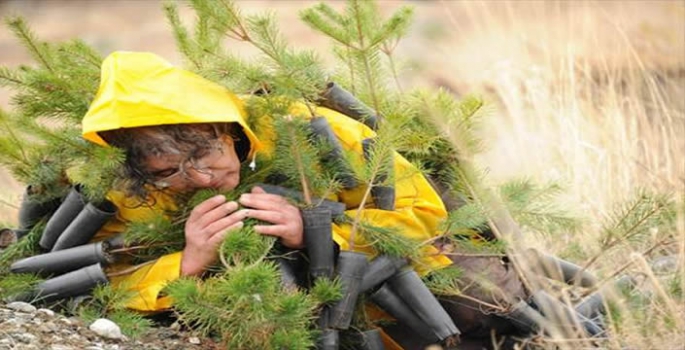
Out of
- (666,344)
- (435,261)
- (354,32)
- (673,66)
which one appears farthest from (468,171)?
(673,66)

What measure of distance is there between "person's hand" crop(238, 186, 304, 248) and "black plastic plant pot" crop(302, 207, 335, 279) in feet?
0.10

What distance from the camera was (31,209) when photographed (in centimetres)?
333

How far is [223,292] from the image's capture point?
261cm

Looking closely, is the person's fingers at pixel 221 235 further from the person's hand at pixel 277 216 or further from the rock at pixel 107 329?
the rock at pixel 107 329

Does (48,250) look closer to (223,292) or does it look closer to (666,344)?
(223,292)

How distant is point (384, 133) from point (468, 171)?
1.22 feet

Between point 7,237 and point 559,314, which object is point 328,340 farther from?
point 7,237

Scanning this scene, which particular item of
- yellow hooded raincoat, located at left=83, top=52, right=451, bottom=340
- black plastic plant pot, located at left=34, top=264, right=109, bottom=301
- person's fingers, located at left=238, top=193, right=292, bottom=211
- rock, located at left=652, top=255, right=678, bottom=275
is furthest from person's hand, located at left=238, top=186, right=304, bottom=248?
rock, located at left=652, top=255, right=678, bottom=275

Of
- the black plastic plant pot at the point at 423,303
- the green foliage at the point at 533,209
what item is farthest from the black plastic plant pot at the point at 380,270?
the green foliage at the point at 533,209

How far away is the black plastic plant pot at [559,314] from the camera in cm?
296

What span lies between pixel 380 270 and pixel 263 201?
1.14 feet

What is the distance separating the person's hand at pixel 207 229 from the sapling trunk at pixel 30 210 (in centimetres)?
59

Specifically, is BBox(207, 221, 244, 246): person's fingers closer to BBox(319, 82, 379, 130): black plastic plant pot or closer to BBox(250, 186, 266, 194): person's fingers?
BBox(250, 186, 266, 194): person's fingers

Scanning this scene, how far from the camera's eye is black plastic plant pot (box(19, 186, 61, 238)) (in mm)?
3316
